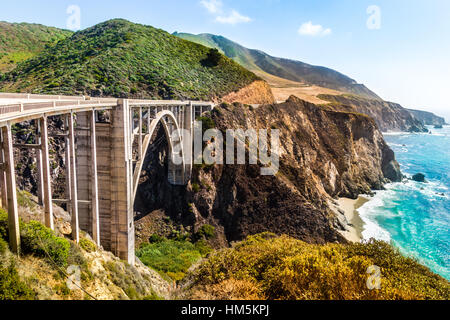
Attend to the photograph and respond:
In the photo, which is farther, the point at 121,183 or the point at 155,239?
the point at 155,239

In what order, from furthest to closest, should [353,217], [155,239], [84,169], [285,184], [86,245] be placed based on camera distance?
[353,217] → [285,184] → [155,239] → [84,169] → [86,245]

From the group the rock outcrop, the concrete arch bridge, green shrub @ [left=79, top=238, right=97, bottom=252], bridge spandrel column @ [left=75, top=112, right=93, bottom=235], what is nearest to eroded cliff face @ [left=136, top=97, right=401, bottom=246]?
the rock outcrop

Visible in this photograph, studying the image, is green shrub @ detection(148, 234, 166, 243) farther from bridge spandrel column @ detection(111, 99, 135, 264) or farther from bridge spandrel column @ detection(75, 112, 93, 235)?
bridge spandrel column @ detection(75, 112, 93, 235)

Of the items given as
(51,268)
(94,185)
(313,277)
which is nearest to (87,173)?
(94,185)

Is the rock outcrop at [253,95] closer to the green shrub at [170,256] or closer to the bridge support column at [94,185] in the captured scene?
the green shrub at [170,256]

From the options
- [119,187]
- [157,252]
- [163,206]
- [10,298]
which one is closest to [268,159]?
[163,206]

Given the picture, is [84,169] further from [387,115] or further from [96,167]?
[387,115]

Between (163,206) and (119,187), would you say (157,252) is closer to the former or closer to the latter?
(163,206)
